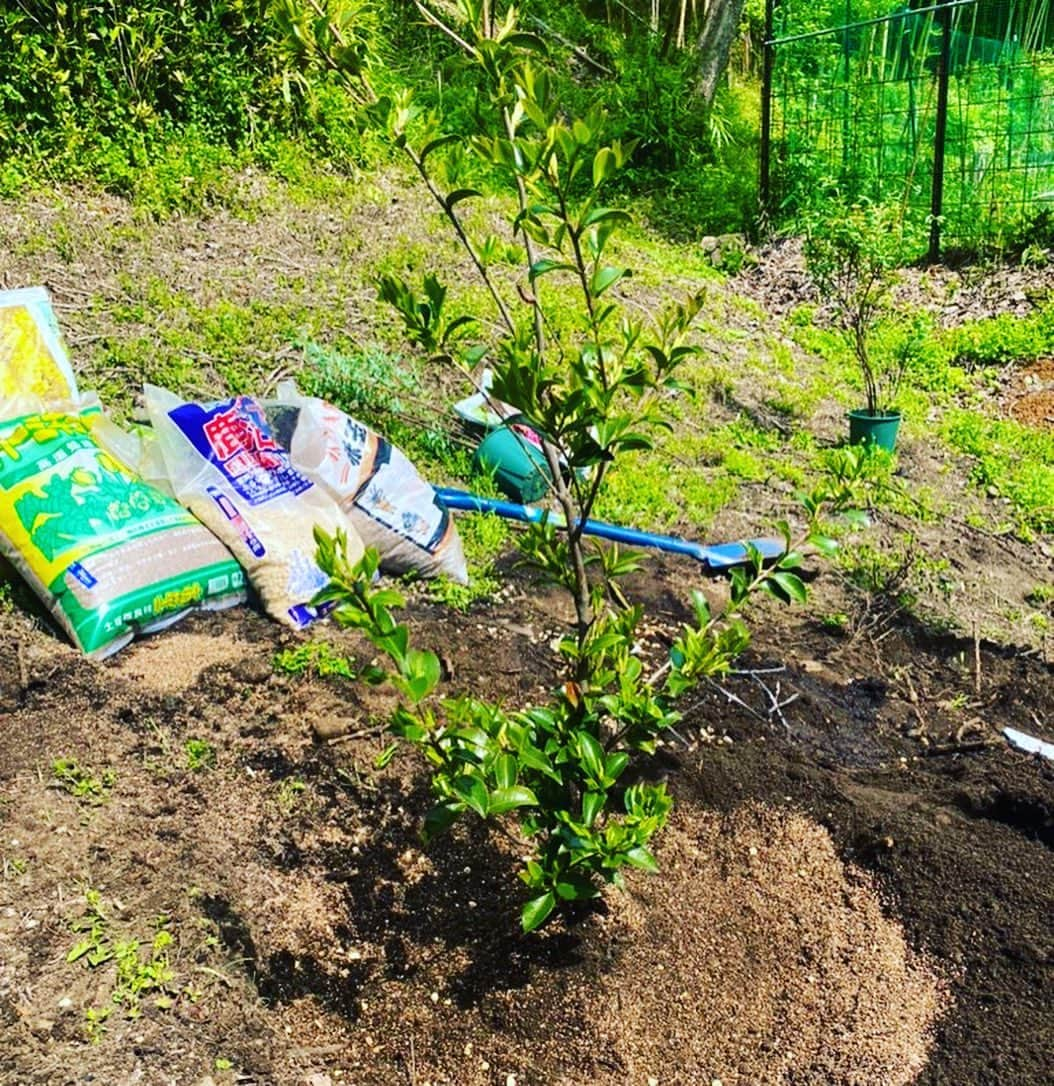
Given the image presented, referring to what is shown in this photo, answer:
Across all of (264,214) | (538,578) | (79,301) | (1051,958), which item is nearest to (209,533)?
(538,578)

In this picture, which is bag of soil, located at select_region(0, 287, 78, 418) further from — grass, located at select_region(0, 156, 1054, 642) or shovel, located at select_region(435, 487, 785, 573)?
shovel, located at select_region(435, 487, 785, 573)

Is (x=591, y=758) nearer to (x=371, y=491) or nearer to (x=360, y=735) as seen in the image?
(x=360, y=735)

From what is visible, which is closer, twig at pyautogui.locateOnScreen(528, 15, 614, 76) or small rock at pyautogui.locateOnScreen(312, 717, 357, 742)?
small rock at pyautogui.locateOnScreen(312, 717, 357, 742)

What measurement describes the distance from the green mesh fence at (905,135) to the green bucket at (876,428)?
7.96 feet

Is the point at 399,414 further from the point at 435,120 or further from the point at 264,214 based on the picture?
the point at 435,120

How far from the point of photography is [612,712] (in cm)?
173

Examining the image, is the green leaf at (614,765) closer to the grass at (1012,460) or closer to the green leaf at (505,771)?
the green leaf at (505,771)

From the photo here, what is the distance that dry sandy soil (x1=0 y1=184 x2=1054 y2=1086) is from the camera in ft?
5.70

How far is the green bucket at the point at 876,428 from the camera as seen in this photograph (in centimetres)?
443

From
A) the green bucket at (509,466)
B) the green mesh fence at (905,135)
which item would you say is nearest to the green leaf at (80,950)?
the green bucket at (509,466)

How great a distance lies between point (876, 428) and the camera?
4.44 m

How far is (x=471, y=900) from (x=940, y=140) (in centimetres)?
589

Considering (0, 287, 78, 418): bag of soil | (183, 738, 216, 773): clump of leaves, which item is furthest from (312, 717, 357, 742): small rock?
(0, 287, 78, 418): bag of soil

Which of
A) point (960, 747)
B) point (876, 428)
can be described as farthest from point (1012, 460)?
point (960, 747)
